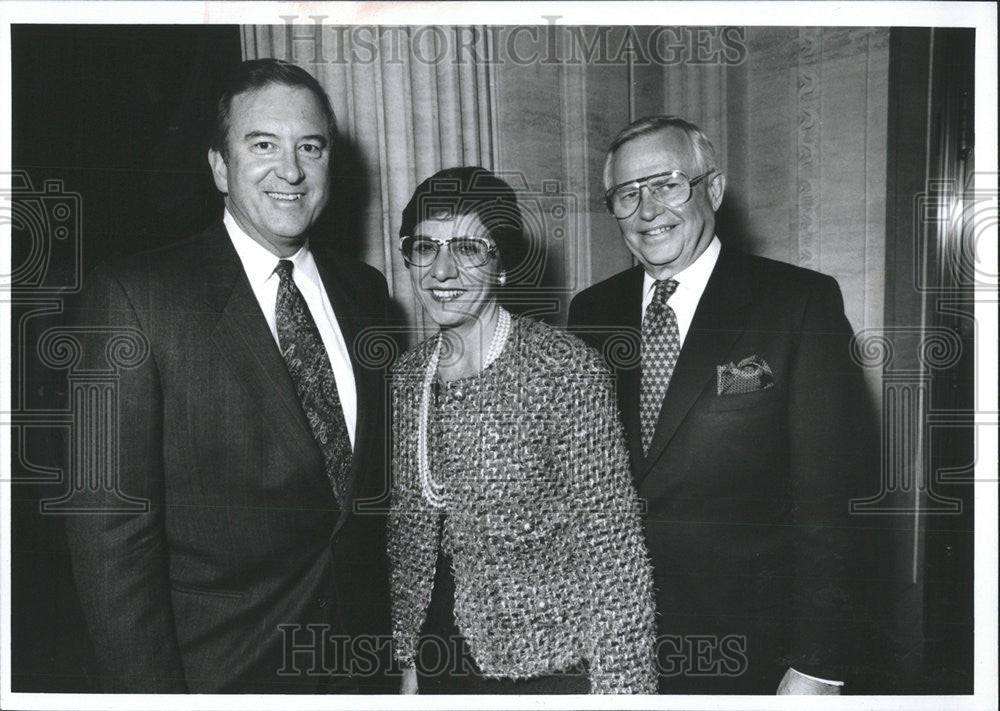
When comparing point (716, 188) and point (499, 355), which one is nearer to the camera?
point (499, 355)

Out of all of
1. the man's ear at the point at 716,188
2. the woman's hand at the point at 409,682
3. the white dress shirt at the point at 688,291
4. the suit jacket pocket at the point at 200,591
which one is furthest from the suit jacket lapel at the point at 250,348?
the man's ear at the point at 716,188

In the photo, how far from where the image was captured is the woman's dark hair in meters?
2.06

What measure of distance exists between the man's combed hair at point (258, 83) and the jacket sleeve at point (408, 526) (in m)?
0.68

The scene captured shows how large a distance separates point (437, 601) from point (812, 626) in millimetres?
935

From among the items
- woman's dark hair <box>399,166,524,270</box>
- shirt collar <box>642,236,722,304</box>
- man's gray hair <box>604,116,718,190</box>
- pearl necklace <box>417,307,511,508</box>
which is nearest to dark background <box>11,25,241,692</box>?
woman's dark hair <box>399,166,524,270</box>

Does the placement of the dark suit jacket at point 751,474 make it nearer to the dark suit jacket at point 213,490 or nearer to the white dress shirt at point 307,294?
the white dress shirt at point 307,294

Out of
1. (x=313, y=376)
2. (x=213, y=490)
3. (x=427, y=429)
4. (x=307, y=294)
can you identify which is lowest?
(x=213, y=490)

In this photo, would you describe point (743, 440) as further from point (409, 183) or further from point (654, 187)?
point (409, 183)

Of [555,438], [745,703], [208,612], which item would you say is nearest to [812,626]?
[745,703]

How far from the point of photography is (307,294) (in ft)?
6.77

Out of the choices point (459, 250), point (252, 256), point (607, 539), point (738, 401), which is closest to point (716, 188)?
point (738, 401)

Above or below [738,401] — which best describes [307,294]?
above

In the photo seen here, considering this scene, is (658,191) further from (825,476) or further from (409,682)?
(409,682)

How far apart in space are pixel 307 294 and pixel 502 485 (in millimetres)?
655
